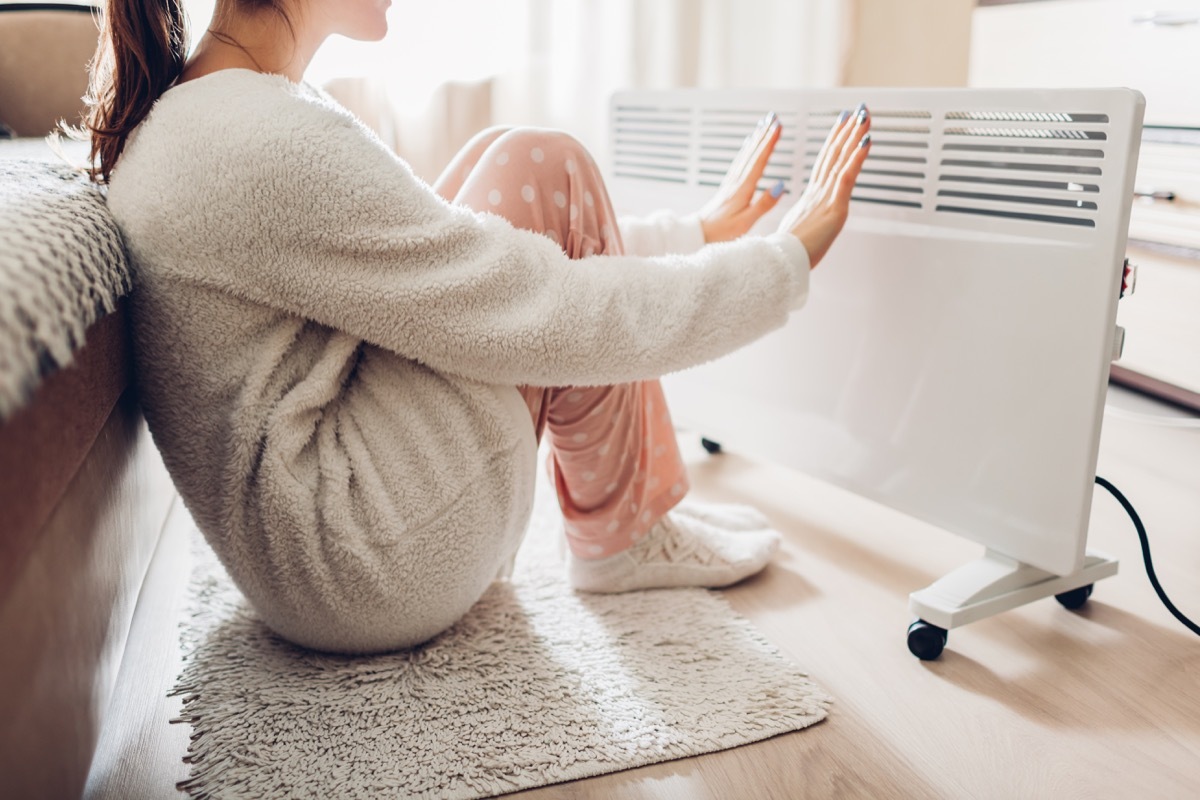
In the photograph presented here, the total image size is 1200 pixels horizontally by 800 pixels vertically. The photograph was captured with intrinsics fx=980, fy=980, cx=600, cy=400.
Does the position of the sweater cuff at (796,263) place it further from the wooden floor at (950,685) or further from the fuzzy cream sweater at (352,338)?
the wooden floor at (950,685)

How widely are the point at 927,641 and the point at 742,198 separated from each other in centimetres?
52

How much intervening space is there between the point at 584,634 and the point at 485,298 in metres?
0.41

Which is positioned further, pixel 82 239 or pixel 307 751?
pixel 307 751

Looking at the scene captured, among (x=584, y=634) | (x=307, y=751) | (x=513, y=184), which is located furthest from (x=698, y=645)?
(x=513, y=184)

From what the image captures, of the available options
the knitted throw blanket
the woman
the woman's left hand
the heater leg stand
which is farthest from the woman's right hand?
the knitted throw blanket

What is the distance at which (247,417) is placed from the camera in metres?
0.77

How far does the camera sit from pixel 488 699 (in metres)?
0.88

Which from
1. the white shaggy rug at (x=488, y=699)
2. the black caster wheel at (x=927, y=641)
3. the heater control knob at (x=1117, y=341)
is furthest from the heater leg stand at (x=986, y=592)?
the heater control knob at (x=1117, y=341)

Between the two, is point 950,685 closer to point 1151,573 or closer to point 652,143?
point 1151,573

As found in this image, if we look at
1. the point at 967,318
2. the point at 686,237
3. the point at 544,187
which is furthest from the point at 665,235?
the point at 967,318

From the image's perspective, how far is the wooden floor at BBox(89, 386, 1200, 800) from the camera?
78 centimetres

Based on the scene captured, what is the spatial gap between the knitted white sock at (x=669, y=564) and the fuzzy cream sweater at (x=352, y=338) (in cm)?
20

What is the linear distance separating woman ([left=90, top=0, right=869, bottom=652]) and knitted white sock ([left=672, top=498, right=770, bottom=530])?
0.29 m

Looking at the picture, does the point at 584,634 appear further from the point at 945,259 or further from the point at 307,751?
the point at 945,259
